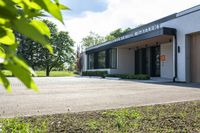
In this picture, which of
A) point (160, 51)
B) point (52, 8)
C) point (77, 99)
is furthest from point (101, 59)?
point (52, 8)

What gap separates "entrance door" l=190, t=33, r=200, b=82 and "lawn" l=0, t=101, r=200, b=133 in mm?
11174

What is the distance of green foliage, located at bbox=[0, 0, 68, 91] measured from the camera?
2.18ft

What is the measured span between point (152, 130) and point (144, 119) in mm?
616

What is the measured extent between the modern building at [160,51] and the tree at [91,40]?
92.3ft

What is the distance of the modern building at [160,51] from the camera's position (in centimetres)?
1556

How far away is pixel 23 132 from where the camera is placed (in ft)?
10.7

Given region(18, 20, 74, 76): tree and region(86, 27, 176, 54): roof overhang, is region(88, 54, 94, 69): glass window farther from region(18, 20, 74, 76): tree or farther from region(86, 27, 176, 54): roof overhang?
region(18, 20, 74, 76): tree

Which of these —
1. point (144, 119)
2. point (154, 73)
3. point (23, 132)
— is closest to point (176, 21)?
point (154, 73)

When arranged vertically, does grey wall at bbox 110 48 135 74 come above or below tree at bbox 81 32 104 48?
below

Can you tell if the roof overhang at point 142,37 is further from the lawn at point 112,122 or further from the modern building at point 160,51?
the lawn at point 112,122

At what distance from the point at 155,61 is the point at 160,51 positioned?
5.04 ft

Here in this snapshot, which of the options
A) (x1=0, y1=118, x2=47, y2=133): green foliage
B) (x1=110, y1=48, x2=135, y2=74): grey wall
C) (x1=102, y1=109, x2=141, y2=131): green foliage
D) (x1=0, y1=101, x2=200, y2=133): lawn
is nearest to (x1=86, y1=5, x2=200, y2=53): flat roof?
(x1=110, y1=48, x2=135, y2=74): grey wall

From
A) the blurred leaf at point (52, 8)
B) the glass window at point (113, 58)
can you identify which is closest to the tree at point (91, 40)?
the glass window at point (113, 58)

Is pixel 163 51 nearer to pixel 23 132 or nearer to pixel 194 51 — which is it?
pixel 194 51
